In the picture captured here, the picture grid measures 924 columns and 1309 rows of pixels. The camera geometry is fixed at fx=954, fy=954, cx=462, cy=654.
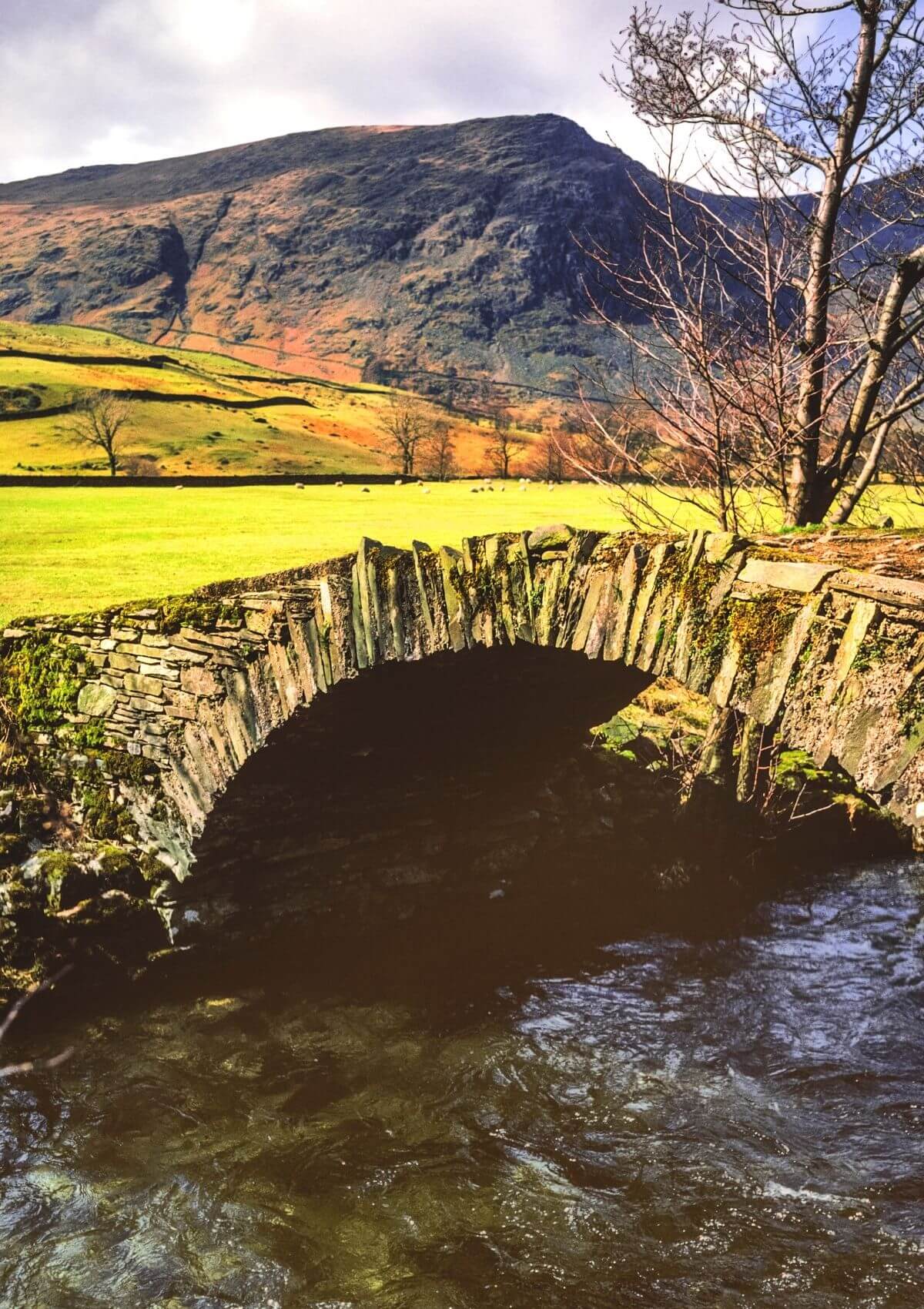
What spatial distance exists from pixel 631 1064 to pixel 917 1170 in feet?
7.68

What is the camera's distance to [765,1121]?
7203 millimetres

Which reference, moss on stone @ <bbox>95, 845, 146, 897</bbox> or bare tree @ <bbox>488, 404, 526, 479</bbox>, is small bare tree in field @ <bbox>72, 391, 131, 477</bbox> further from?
moss on stone @ <bbox>95, 845, 146, 897</bbox>

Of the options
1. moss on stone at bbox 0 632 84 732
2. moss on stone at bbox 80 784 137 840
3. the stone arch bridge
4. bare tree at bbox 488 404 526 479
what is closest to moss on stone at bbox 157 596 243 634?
the stone arch bridge

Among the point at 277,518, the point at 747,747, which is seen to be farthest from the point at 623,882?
the point at 277,518

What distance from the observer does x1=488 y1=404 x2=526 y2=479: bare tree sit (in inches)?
3381

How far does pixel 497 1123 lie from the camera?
7.40m

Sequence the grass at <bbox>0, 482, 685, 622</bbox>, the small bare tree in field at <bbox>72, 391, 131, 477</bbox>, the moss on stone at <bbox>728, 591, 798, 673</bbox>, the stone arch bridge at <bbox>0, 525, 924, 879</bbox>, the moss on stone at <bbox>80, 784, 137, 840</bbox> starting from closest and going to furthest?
the stone arch bridge at <bbox>0, 525, 924, 879</bbox>
the moss on stone at <bbox>728, 591, 798, 673</bbox>
the moss on stone at <bbox>80, 784, 137, 840</bbox>
the grass at <bbox>0, 482, 685, 622</bbox>
the small bare tree in field at <bbox>72, 391, 131, 477</bbox>

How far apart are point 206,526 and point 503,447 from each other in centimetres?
6107

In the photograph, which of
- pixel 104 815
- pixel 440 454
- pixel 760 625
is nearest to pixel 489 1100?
pixel 104 815

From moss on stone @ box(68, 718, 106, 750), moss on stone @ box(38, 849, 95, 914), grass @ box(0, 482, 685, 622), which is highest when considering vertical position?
grass @ box(0, 482, 685, 622)

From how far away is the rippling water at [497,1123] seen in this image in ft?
19.0

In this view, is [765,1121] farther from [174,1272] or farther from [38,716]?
[38,716]

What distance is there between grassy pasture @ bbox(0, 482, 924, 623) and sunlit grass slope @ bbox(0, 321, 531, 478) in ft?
84.1

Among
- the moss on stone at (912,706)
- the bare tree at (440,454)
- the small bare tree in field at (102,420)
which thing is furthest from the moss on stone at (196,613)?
the bare tree at (440,454)
